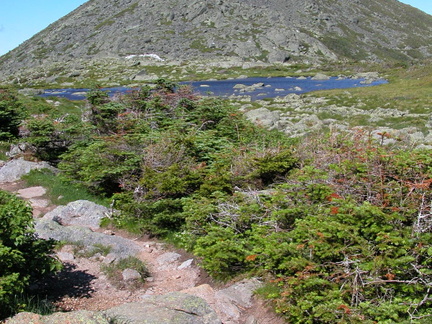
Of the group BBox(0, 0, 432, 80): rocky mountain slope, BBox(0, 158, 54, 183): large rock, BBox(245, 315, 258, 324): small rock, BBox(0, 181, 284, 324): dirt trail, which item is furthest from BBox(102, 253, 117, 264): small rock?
BBox(0, 0, 432, 80): rocky mountain slope

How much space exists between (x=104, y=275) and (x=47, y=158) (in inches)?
411

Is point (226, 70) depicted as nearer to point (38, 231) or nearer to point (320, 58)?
point (320, 58)

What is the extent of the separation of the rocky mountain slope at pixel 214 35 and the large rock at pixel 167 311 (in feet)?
401

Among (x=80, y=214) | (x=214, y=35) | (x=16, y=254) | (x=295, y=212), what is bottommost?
(x=80, y=214)

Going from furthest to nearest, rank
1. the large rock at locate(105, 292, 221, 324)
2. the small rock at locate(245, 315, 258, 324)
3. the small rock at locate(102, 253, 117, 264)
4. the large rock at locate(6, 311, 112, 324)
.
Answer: the small rock at locate(102, 253, 117, 264), the small rock at locate(245, 315, 258, 324), the large rock at locate(105, 292, 221, 324), the large rock at locate(6, 311, 112, 324)

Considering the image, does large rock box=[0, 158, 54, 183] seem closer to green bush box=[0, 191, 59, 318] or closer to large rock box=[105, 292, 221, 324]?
green bush box=[0, 191, 59, 318]

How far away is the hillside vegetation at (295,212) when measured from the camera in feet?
17.4

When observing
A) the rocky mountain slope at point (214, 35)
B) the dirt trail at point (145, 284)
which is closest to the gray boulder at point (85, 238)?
the dirt trail at point (145, 284)

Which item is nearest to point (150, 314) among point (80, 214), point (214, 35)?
point (80, 214)

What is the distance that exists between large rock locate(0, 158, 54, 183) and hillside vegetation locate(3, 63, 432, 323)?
1.63 metres

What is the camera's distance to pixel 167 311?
5715 millimetres

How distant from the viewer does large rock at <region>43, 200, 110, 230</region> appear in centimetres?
1120

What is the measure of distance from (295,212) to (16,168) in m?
12.5

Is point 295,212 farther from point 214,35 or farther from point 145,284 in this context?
point 214,35
